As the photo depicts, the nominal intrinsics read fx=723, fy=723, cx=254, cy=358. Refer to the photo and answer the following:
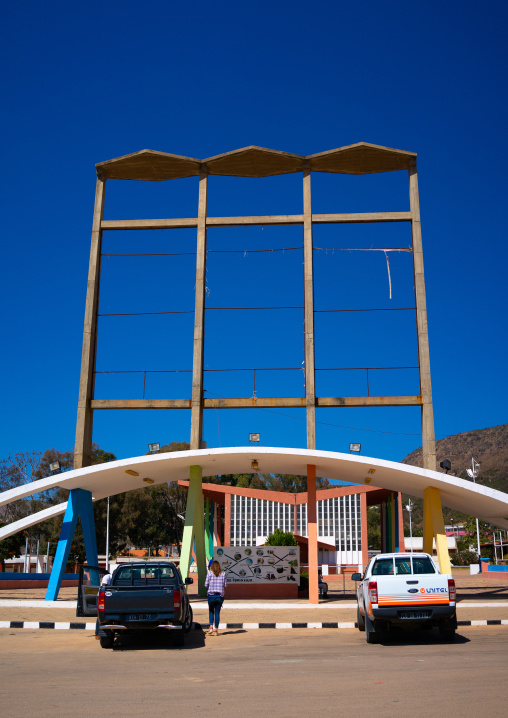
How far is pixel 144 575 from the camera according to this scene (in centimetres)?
1389

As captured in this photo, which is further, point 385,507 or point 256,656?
point 385,507

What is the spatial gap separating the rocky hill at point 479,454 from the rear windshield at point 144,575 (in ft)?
405

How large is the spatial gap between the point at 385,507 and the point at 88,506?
15912 millimetres

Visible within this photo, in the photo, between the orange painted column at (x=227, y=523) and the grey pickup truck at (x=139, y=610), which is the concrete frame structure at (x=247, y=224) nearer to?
the grey pickup truck at (x=139, y=610)

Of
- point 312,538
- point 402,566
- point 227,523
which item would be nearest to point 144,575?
point 402,566

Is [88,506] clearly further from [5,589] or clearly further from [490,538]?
[490,538]

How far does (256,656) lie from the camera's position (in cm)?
1086

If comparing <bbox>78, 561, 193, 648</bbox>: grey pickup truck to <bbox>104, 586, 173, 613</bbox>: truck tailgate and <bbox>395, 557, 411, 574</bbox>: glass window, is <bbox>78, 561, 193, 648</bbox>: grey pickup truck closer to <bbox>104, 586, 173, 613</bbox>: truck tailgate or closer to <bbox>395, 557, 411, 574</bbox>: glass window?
<bbox>104, 586, 173, 613</bbox>: truck tailgate

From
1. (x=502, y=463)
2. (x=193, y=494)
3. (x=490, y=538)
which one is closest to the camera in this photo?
(x=193, y=494)

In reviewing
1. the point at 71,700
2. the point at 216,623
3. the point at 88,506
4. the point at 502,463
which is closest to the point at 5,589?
the point at 88,506

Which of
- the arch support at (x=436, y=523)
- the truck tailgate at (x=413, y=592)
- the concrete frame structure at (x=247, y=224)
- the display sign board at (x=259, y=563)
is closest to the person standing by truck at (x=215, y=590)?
the truck tailgate at (x=413, y=592)

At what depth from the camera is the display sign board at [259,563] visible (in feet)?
82.6

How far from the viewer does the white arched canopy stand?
834 inches

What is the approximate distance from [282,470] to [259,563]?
3.42m
